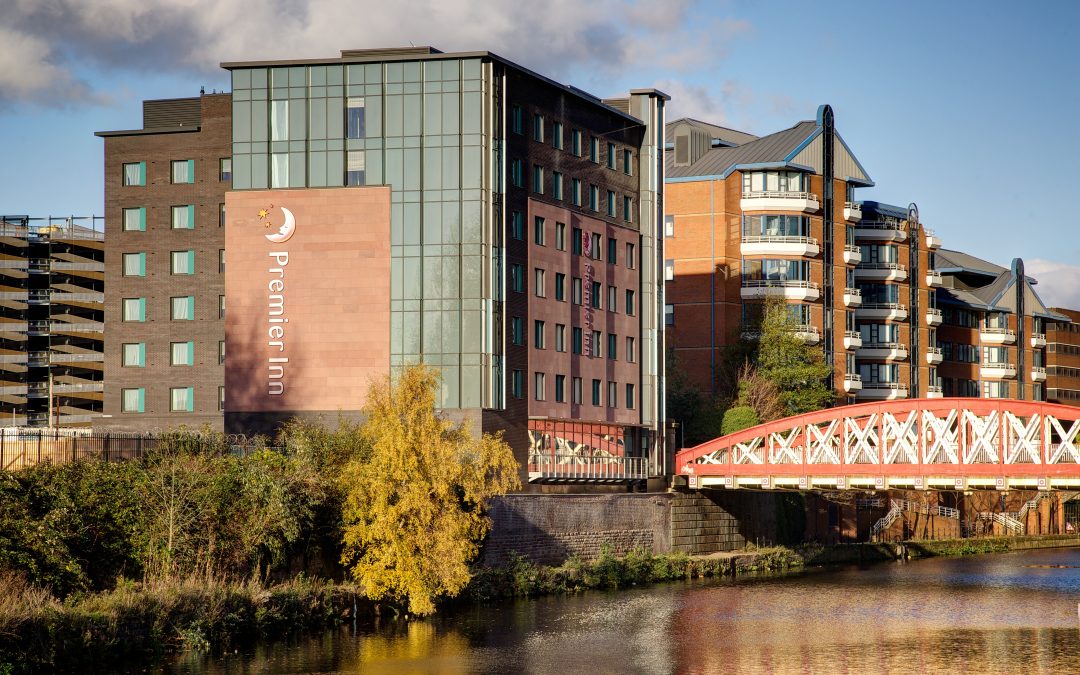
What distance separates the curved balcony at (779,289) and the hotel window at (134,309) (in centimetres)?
4830

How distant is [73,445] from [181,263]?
26.6 m

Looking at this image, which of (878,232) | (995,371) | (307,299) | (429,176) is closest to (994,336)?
(995,371)

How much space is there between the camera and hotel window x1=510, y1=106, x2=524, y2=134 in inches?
3051

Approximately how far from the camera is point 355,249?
75500mm

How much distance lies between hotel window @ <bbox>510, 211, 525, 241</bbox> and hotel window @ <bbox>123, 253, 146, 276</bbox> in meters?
20.2

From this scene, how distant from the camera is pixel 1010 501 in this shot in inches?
4747

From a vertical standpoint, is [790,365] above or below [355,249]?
below

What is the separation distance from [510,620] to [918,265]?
80.9 meters

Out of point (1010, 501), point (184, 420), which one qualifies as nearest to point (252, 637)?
point (184, 420)

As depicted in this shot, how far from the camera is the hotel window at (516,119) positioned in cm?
7750

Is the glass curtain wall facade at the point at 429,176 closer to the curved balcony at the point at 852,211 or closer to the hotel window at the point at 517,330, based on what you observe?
the hotel window at the point at 517,330

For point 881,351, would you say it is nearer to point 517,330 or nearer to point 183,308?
point 517,330

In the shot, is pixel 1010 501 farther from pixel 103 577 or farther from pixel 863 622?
pixel 103 577

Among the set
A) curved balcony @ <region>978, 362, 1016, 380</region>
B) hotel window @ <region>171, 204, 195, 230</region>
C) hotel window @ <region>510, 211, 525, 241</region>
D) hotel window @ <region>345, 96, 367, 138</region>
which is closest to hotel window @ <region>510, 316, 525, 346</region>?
hotel window @ <region>510, 211, 525, 241</region>
